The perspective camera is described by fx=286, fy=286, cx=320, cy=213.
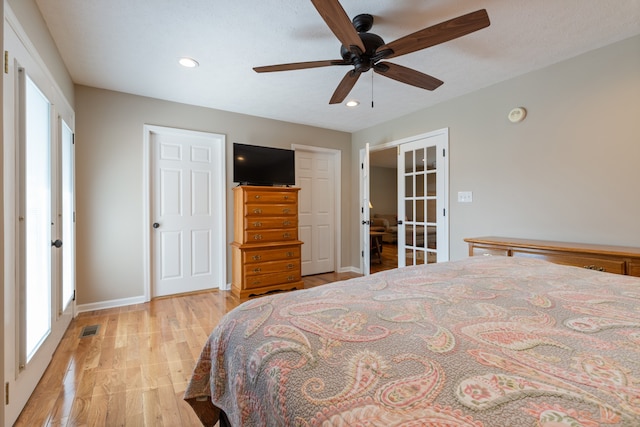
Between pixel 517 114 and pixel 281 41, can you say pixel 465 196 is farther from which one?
pixel 281 41

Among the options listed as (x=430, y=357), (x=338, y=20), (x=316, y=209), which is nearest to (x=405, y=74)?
(x=338, y=20)

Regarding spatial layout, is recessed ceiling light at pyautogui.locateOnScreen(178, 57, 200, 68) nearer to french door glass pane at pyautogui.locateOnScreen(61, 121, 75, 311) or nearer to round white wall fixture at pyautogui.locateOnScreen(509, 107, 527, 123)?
french door glass pane at pyautogui.locateOnScreen(61, 121, 75, 311)

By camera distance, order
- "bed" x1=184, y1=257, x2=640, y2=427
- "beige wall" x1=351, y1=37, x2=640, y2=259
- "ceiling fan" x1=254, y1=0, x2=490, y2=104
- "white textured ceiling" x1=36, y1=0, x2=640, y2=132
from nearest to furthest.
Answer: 1. "bed" x1=184, y1=257, x2=640, y2=427
2. "ceiling fan" x1=254, y1=0, x2=490, y2=104
3. "white textured ceiling" x1=36, y1=0, x2=640, y2=132
4. "beige wall" x1=351, y1=37, x2=640, y2=259

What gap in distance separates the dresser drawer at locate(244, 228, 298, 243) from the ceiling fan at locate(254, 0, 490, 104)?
1.99m

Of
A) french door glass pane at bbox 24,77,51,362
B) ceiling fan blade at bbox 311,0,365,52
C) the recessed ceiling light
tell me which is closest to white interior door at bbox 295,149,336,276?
the recessed ceiling light

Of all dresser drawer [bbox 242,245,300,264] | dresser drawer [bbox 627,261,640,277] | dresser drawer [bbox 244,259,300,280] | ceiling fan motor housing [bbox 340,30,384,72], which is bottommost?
dresser drawer [bbox 244,259,300,280]

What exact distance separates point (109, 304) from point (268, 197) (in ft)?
7.00

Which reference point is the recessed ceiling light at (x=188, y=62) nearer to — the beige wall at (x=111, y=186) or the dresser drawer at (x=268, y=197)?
the beige wall at (x=111, y=186)

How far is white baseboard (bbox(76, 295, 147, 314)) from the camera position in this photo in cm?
305

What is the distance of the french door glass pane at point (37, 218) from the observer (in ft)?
5.69

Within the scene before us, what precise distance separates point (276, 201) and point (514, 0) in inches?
114

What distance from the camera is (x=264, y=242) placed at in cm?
366

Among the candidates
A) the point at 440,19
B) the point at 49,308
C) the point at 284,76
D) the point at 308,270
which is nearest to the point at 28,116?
the point at 49,308

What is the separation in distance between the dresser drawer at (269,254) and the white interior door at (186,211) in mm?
505
